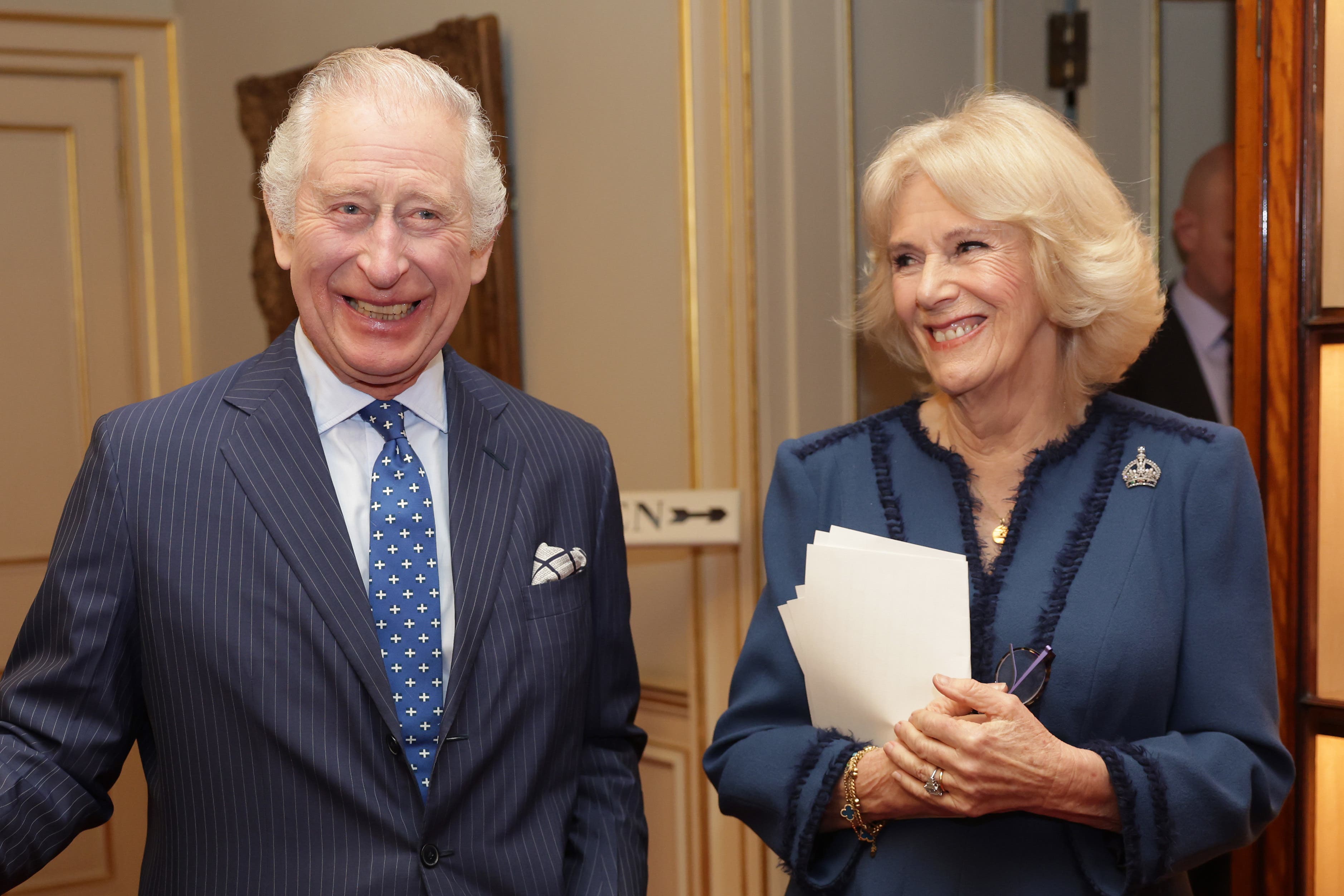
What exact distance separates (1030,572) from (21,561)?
3913 mm

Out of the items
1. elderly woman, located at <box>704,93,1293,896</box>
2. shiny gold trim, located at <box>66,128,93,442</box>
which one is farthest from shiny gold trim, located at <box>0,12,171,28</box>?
elderly woman, located at <box>704,93,1293,896</box>

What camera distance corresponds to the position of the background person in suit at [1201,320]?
10.6 ft

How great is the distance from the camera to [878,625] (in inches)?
59.8

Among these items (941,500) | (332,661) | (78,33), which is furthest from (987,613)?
(78,33)

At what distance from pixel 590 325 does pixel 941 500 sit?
1878mm

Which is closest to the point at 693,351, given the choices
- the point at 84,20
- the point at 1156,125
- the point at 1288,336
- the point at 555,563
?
the point at 1156,125

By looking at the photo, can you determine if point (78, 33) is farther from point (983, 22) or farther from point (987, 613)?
point (987, 613)

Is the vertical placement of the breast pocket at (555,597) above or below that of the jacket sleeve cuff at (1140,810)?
above

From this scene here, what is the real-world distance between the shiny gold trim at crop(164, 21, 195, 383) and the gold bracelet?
147 inches

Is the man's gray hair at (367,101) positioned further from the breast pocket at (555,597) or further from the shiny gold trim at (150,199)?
the shiny gold trim at (150,199)

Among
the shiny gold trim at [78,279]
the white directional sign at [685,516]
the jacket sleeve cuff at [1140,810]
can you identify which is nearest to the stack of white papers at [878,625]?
the jacket sleeve cuff at [1140,810]

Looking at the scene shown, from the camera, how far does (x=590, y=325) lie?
343 cm

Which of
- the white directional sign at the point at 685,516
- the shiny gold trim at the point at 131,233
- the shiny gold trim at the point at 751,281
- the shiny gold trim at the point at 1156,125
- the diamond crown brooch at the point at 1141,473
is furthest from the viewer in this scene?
the shiny gold trim at the point at 131,233

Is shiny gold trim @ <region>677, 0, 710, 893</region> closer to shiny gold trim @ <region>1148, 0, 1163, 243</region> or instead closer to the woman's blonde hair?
shiny gold trim @ <region>1148, 0, 1163, 243</region>
